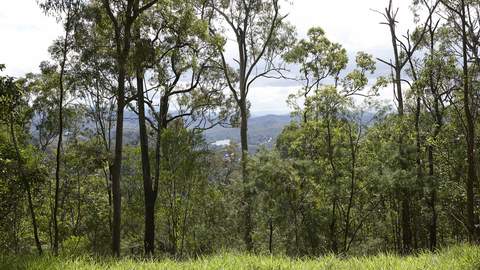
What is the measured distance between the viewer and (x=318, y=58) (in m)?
22.3

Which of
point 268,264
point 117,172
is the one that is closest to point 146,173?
point 117,172

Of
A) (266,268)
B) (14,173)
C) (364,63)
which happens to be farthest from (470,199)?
(14,173)

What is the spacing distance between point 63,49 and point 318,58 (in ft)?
41.6

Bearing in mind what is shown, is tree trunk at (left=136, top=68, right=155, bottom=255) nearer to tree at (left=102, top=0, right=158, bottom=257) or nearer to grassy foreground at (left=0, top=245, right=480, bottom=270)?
tree at (left=102, top=0, right=158, bottom=257)

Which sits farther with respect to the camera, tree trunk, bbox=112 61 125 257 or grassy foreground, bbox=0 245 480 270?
tree trunk, bbox=112 61 125 257

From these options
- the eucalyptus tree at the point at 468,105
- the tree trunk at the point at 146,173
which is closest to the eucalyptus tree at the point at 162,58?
the tree trunk at the point at 146,173

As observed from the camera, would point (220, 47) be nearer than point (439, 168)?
Yes

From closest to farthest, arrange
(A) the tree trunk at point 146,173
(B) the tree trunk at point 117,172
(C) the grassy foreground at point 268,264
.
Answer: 1. (C) the grassy foreground at point 268,264
2. (B) the tree trunk at point 117,172
3. (A) the tree trunk at point 146,173

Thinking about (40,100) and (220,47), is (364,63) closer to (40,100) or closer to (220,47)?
(220,47)

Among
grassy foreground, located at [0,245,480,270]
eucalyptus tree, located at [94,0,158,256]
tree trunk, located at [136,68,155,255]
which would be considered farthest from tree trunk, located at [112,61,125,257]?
grassy foreground, located at [0,245,480,270]

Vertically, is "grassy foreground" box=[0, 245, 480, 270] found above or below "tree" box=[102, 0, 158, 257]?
below

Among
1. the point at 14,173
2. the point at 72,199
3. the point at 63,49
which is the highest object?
the point at 63,49

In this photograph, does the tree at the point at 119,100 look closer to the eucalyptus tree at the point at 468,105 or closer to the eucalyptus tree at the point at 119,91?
the eucalyptus tree at the point at 119,91

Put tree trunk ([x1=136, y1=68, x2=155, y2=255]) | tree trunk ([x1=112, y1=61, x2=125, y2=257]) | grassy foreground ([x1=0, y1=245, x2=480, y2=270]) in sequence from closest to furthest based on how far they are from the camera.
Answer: grassy foreground ([x1=0, y1=245, x2=480, y2=270]), tree trunk ([x1=112, y1=61, x2=125, y2=257]), tree trunk ([x1=136, y1=68, x2=155, y2=255])
